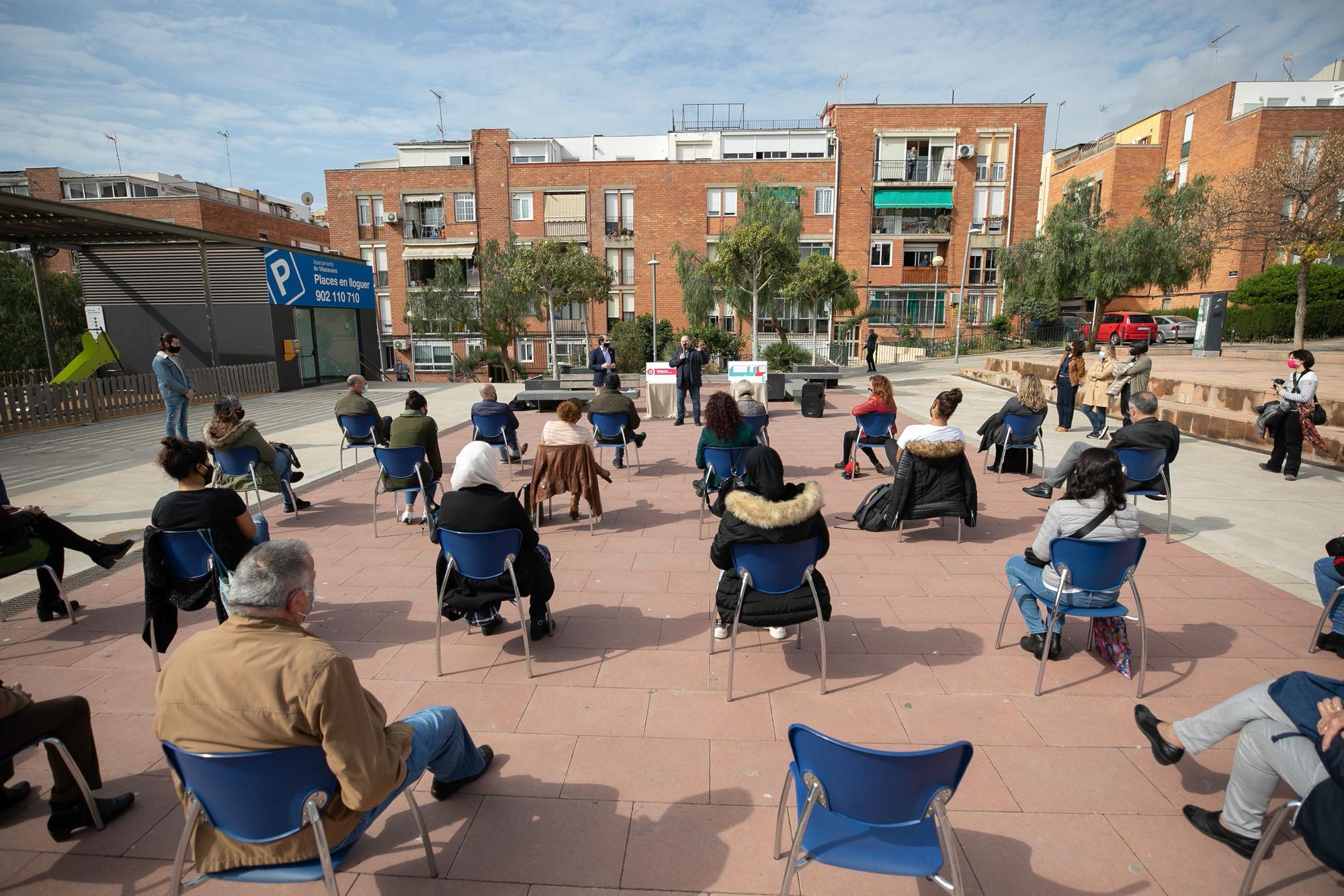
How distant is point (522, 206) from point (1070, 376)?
30.6m

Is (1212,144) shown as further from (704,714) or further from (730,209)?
(704,714)

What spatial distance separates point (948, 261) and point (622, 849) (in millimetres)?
37923

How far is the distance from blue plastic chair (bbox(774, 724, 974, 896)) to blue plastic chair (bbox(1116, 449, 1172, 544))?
514 centimetres

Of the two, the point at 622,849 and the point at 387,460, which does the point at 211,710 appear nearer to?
the point at 622,849

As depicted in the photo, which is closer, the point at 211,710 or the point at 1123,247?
the point at 211,710

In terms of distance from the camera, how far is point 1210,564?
557 centimetres

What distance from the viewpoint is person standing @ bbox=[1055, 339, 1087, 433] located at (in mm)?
11000

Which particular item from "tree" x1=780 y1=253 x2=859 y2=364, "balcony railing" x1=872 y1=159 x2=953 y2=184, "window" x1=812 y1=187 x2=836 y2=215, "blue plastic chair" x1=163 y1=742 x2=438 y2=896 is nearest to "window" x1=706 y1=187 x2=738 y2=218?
"window" x1=812 y1=187 x2=836 y2=215

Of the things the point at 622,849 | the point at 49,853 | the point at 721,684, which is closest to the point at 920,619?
the point at 721,684

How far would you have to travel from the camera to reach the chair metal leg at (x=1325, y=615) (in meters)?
3.88

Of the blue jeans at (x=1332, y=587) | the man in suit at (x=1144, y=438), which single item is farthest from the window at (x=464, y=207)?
the blue jeans at (x=1332, y=587)

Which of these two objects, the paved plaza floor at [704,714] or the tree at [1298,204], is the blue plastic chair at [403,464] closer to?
the paved plaza floor at [704,714]

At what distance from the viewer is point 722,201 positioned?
34375 millimetres

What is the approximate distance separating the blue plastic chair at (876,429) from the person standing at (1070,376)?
16.7 ft
